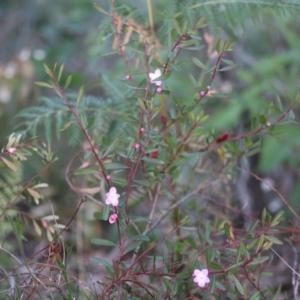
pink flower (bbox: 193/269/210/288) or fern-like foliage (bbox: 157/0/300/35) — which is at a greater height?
fern-like foliage (bbox: 157/0/300/35)

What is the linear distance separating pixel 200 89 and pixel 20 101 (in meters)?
1.44

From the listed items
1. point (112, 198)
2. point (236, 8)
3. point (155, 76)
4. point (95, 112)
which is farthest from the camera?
point (95, 112)

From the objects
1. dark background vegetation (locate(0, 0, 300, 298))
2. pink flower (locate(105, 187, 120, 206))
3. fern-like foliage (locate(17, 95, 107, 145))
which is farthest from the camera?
dark background vegetation (locate(0, 0, 300, 298))

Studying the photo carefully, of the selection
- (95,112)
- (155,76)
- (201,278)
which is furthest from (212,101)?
(201,278)

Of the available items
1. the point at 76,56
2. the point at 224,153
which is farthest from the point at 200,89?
the point at 76,56

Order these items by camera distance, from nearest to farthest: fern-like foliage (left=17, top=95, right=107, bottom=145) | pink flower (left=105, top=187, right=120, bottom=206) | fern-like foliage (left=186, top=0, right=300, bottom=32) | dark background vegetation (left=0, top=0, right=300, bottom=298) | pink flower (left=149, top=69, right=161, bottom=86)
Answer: pink flower (left=105, top=187, right=120, bottom=206)
pink flower (left=149, top=69, right=161, bottom=86)
fern-like foliage (left=186, top=0, right=300, bottom=32)
fern-like foliage (left=17, top=95, right=107, bottom=145)
dark background vegetation (left=0, top=0, right=300, bottom=298)

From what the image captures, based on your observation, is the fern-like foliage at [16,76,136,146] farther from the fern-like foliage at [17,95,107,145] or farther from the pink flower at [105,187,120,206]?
the pink flower at [105,187,120,206]

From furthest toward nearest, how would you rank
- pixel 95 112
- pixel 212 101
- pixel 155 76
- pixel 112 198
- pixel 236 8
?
pixel 212 101 < pixel 95 112 < pixel 236 8 < pixel 155 76 < pixel 112 198

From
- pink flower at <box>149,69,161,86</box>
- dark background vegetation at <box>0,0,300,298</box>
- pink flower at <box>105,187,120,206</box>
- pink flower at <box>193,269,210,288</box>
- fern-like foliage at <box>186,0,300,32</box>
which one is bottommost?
dark background vegetation at <box>0,0,300,298</box>

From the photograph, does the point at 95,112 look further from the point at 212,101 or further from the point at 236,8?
the point at 212,101

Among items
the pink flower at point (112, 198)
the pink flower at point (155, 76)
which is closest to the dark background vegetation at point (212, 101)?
the pink flower at point (155, 76)

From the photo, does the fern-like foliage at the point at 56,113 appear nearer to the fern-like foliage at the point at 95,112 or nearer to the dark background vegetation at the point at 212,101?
the fern-like foliage at the point at 95,112

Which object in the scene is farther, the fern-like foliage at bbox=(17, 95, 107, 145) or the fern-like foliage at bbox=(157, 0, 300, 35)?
the fern-like foliage at bbox=(17, 95, 107, 145)

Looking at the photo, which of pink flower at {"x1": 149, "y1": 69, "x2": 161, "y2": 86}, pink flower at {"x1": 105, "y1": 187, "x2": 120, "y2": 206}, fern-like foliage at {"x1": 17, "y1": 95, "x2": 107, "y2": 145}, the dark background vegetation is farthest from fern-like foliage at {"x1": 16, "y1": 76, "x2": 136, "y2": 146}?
pink flower at {"x1": 105, "y1": 187, "x2": 120, "y2": 206}
